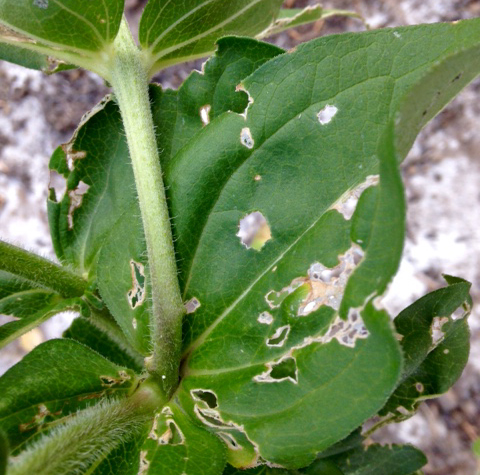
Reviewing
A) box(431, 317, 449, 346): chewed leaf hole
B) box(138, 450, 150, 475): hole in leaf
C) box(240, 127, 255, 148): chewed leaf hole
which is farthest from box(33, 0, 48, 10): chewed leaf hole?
box(431, 317, 449, 346): chewed leaf hole

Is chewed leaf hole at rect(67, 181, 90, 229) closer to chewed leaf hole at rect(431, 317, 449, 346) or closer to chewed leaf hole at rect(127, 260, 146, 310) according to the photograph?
chewed leaf hole at rect(127, 260, 146, 310)

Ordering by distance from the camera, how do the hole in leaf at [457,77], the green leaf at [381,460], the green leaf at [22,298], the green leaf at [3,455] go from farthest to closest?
the green leaf at [381,460], the green leaf at [22,298], the hole in leaf at [457,77], the green leaf at [3,455]

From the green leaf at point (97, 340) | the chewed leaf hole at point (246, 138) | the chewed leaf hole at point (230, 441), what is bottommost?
the chewed leaf hole at point (230, 441)

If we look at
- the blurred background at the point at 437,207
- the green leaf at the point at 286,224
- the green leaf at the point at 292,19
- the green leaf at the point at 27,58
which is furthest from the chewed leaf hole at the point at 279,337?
the blurred background at the point at 437,207

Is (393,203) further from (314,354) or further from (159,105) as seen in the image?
(159,105)

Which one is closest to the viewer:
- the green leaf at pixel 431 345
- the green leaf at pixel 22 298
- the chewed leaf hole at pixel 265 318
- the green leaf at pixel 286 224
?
the green leaf at pixel 286 224

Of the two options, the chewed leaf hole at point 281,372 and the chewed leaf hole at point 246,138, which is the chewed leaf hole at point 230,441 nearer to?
the chewed leaf hole at point 281,372

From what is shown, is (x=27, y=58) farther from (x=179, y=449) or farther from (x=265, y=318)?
(x=179, y=449)
